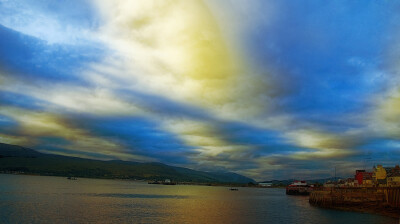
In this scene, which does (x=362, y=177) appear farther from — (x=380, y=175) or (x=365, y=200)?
(x=365, y=200)

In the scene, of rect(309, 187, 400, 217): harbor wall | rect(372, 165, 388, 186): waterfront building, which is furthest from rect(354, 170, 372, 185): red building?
rect(309, 187, 400, 217): harbor wall

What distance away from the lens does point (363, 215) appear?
249ft

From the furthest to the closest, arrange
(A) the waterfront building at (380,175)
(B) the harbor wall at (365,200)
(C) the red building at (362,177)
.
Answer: (C) the red building at (362,177), (A) the waterfront building at (380,175), (B) the harbor wall at (365,200)

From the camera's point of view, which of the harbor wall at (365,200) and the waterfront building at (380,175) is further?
the waterfront building at (380,175)

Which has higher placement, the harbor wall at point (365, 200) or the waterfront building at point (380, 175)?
the waterfront building at point (380, 175)

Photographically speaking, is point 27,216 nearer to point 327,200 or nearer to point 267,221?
point 267,221

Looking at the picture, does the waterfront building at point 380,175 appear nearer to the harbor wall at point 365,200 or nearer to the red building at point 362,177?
the red building at point 362,177

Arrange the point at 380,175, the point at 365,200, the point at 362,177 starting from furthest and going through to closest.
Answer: the point at 362,177 → the point at 380,175 → the point at 365,200

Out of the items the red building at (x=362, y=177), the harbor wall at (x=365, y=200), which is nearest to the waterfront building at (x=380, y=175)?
the red building at (x=362, y=177)

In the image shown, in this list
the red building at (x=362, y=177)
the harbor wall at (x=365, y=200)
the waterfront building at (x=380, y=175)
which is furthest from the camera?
the red building at (x=362, y=177)

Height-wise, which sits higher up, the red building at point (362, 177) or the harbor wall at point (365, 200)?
the red building at point (362, 177)

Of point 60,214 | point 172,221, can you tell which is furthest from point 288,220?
point 60,214

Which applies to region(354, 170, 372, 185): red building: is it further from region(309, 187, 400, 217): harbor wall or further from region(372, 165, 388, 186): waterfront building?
region(309, 187, 400, 217): harbor wall

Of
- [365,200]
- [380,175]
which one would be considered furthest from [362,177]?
[365,200]
